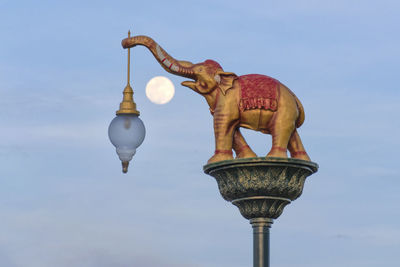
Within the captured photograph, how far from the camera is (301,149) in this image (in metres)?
25.3

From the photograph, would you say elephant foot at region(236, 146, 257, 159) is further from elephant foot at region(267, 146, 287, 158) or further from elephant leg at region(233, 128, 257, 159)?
elephant foot at region(267, 146, 287, 158)

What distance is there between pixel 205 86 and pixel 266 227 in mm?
4191

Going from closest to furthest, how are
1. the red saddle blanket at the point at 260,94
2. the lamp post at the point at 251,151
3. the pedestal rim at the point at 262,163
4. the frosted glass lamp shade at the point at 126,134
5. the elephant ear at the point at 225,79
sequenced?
the frosted glass lamp shade at the point at 126,134 → the pedestal rim at the point at 262,163 → the lamp post at the point at 251,151 → the red saddle blanket at the point at 260,94 → the elephant ear at the point at 225,79

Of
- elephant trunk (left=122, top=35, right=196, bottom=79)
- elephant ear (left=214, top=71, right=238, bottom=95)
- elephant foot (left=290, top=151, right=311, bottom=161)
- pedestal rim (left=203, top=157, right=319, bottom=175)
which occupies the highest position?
elephant trunk (left=122, top=35, right=196, bottom=79)

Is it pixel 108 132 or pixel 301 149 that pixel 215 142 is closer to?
pixel 301 149

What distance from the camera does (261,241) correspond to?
24.6m

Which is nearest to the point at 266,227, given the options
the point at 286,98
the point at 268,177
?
the point at 268,177

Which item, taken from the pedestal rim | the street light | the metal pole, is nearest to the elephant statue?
the pedestal rim

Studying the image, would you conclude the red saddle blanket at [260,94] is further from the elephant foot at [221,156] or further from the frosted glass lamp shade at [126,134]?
the frosted glass lamp shade at [126,134]

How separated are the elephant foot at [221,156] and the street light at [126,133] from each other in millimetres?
3198

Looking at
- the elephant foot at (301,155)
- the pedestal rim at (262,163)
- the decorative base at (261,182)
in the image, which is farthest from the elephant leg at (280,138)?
the elephant foot at (301,155)

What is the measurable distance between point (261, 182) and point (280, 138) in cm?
134

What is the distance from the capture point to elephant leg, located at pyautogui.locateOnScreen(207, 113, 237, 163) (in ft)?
81.7

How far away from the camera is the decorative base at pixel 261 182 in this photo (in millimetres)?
24047
